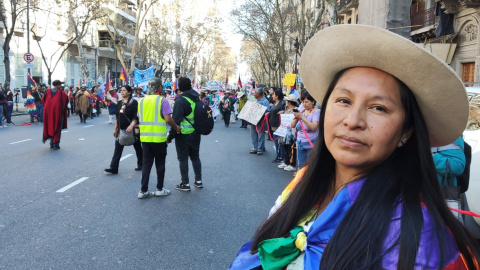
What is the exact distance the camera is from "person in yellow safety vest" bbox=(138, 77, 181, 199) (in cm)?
647

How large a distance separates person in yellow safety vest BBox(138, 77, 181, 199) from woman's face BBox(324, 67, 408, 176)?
5.32 m

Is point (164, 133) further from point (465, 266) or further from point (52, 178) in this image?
point (465, 266)

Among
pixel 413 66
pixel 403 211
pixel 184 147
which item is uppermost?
pixel 413 66

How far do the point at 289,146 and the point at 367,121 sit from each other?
8663 mm

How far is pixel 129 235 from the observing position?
4.70m

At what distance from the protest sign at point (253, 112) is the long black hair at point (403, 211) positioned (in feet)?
33.6

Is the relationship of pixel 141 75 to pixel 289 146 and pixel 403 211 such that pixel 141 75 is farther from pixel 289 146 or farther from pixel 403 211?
pixel 403 211

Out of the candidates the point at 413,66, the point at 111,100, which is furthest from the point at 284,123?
the point at 111,100

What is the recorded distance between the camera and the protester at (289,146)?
9172 mm

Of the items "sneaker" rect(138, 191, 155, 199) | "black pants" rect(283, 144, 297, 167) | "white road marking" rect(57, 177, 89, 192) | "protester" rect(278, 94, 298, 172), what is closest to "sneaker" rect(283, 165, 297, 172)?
"protester" rect(278, 94, 298, 172)

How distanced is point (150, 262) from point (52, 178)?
4.45m

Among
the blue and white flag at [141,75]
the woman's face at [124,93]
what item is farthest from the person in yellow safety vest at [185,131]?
the blue and white flag at [141,75]

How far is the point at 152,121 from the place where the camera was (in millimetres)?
6512

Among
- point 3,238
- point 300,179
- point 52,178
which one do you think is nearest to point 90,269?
point 3,238
